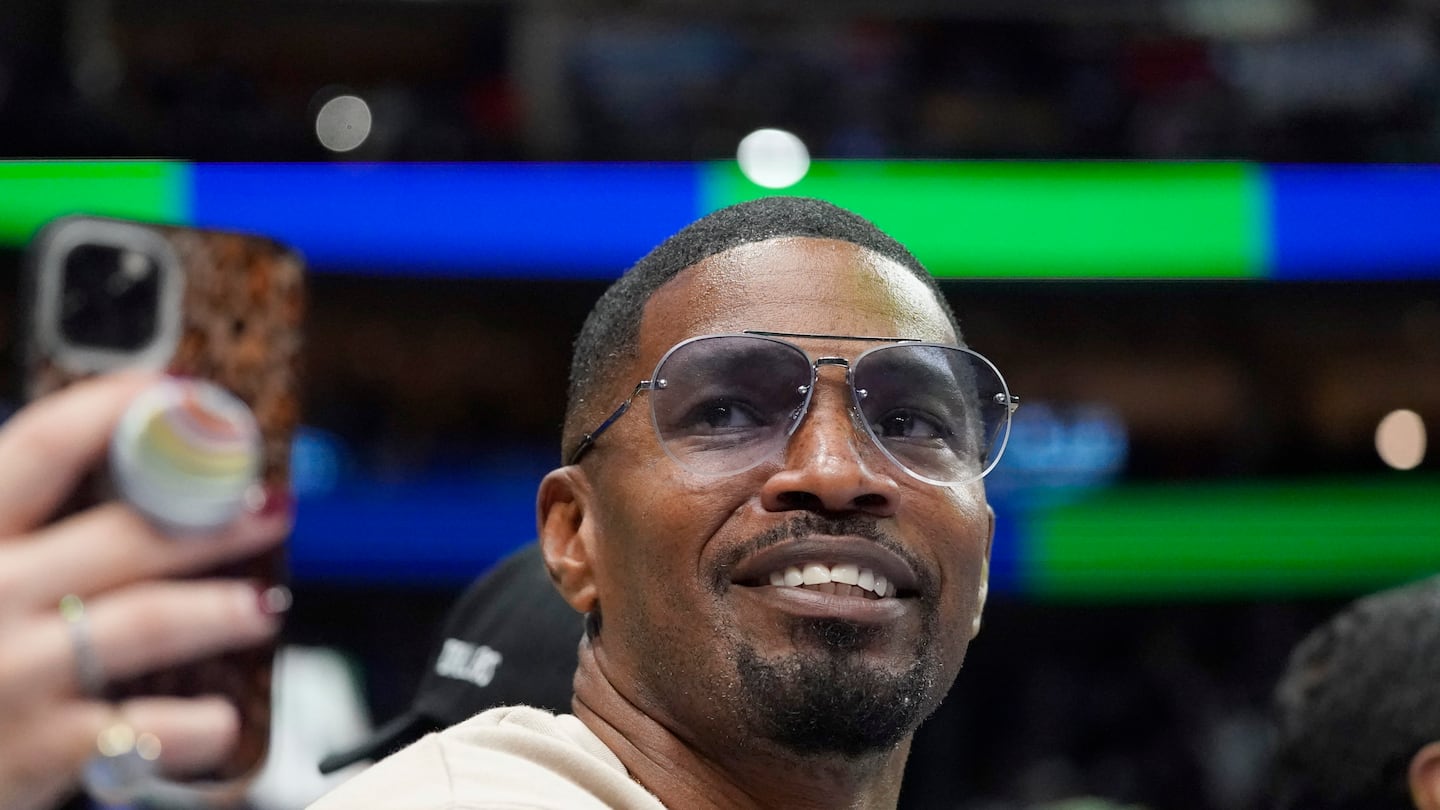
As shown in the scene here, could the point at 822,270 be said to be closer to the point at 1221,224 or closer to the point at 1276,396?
the point at 1221,224

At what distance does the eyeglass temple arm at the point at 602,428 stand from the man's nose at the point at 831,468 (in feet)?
0.66

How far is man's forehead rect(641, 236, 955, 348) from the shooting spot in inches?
64.5

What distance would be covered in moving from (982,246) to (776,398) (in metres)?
3.09

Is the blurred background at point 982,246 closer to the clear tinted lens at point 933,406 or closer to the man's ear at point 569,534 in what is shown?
the man's ear at point 569,534

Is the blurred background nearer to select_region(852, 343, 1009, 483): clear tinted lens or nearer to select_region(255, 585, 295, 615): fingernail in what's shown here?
select_region(255, 585, 295, 615): fingernail

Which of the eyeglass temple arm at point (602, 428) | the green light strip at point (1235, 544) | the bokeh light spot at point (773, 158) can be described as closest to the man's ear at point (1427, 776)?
the eyeglass temple arm at point (602, 428)

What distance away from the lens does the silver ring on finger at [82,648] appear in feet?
Result: 6.35

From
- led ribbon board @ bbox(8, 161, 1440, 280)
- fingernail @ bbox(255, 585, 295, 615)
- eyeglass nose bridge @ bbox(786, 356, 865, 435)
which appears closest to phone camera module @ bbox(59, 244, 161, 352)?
fingernail @ bbox(255, 585, 295, 615)

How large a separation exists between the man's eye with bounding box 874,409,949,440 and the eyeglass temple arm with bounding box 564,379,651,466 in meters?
0.27

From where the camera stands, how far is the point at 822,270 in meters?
1.67

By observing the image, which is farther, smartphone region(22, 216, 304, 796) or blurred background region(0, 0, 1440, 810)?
blurred background region(0, 0, 1440, 810)

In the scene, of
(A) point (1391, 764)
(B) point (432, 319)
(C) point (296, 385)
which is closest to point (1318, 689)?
(A) point (1391, 764)

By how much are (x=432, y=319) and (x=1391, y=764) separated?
3557 mm

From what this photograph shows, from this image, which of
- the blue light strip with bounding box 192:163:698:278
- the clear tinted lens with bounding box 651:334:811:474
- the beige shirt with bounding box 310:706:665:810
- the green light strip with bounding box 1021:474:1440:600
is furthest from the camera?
the green light strip with bounding box 1021:474:1440:600
